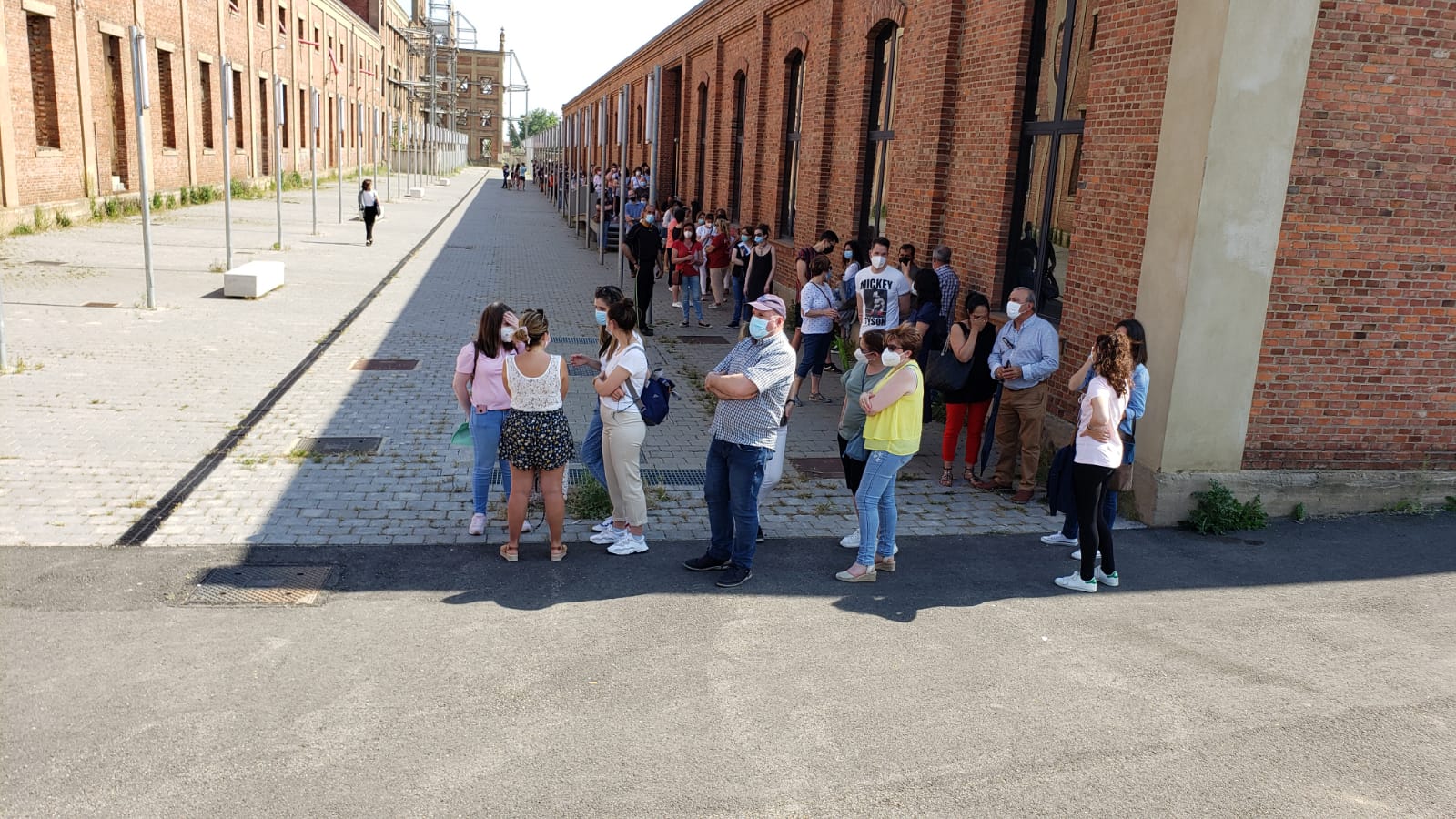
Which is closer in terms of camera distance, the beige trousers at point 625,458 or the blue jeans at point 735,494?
the blue jeans at point 735,494

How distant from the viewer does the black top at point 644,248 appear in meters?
16.0

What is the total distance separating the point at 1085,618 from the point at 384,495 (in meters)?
5.14

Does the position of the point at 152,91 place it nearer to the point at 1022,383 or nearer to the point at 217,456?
the point at 217,456

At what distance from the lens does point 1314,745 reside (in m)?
4.84

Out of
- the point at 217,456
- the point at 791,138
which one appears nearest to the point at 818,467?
the point at 217,456

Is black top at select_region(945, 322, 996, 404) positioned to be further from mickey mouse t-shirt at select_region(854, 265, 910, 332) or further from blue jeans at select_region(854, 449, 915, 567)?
blue jeans at select_region(854, 449, 915, 567)

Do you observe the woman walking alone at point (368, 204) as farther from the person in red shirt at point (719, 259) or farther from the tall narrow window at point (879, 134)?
the tall narrow window at point (879, 134)

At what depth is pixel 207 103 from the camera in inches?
1547

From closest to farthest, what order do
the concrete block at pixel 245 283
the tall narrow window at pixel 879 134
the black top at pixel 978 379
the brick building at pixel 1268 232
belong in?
the brick building at pixel 1268 232
the black top at pixel 978 379
the tall narrow window at pixel 879 134
the concrete block at pixel 245 283

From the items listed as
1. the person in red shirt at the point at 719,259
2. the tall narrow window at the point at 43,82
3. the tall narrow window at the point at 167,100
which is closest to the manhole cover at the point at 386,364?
the person in red shirt at the point at 719,259

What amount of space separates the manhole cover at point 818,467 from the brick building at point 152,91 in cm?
1338

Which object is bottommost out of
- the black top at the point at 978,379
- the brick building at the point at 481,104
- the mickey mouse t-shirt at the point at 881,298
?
the black top at the point at 978,379

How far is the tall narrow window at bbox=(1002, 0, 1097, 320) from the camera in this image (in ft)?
32.6

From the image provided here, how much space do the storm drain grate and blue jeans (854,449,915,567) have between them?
2.21 metres
